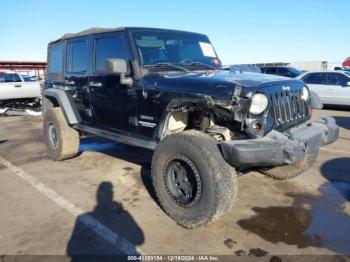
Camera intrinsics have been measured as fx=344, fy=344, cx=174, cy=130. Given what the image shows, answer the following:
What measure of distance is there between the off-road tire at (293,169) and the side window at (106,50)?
2.44 m

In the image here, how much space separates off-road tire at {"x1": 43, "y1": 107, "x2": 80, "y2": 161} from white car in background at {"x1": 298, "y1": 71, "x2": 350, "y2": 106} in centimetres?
976

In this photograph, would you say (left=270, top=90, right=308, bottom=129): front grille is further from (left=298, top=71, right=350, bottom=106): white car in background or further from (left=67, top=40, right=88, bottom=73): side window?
(left=298, top=71, right=350, bottom=106): white car in background

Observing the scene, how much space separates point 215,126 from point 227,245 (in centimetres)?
117

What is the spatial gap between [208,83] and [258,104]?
1.74 ft

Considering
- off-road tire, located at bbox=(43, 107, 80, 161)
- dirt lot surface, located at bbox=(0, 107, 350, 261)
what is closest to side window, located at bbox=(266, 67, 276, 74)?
dirt lot surface, located at bbox=(0, 107, 350, 261)

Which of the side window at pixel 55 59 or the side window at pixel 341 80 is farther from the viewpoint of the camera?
the side window at pixel 341 80

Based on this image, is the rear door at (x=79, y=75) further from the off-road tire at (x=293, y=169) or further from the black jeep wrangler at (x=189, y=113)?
the off-road tire at (x=293, y=169)

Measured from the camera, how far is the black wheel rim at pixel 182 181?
11.1 feet

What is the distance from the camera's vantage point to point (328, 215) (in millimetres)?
3762

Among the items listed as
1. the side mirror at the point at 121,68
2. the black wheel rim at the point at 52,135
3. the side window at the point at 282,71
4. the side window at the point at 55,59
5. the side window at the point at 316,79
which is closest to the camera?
the side mirror at the point at 121,68

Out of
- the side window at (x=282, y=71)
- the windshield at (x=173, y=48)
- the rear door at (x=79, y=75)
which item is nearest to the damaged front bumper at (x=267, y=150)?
the windshield at (x=173, y=48)

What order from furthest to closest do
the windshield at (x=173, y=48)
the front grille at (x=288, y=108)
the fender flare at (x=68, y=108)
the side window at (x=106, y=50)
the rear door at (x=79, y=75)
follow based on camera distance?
the fender flare at (x=68, y=108)
the rear door at (x=79, y=75)
the side window at (x=106, y=50)
the windshield at (x=173, y=48)
the front grille at (x=288, y=108)

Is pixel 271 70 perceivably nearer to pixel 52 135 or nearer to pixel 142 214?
pixel 52 135

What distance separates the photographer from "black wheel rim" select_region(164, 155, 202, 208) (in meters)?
3.37
